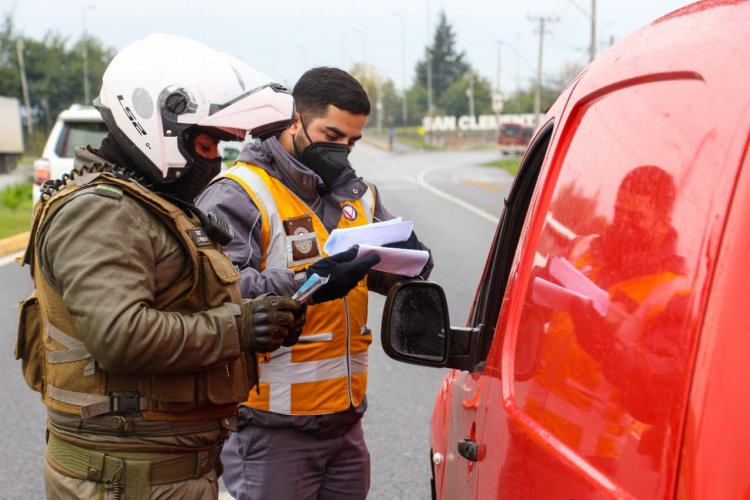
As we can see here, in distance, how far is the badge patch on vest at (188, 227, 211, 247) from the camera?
2039mm

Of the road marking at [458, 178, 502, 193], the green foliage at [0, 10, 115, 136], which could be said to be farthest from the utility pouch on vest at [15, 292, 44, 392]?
the green foliage at [0, 10, 115, 136]

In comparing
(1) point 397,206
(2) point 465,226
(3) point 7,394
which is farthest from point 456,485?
(1) point 397,206

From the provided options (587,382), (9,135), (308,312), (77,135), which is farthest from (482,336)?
(9,135)

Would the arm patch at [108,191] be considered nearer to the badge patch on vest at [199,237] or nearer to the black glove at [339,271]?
the badge patch on vest at [199,237]

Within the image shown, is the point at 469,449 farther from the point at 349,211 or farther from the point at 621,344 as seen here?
the point at 349,211

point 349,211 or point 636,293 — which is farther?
point 349,211

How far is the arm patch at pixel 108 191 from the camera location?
1894 millimetres

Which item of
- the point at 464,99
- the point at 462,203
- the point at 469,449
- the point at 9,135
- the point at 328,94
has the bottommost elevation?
the point at 462,203

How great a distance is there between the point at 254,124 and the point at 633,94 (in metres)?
0.91

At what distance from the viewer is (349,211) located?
2828 millimetres

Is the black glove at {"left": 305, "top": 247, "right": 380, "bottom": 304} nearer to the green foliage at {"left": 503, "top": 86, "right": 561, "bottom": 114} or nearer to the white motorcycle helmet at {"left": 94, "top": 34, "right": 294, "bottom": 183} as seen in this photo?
the white motorcycle helmet at {"left": 94, "top": 34, "right": 294, "bottom": 183}

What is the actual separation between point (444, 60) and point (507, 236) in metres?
104

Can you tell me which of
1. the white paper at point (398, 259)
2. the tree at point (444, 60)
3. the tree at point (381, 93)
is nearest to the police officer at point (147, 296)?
the white paper at point (398, 259)

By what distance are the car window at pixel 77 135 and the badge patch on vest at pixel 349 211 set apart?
765 cm
